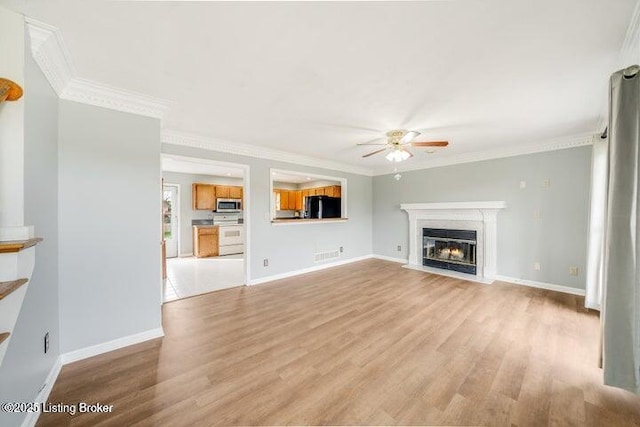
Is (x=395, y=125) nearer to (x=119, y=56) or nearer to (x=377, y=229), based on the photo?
(x=119, y=56)

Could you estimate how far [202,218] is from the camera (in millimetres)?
7051

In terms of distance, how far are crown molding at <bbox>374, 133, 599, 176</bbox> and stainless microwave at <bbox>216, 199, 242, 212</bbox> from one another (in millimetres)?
4678

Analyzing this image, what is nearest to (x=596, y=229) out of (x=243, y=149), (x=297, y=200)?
(x=243, y=149)

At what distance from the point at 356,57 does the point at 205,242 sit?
6.32 m

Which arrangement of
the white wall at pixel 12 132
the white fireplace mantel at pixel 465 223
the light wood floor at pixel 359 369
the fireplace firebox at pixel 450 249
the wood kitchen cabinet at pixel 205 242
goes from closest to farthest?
the white wall at pixel 12 132
the light wood floor at pixel 359 369
the white fireplace mantel at pixel 465 223
the fireplace firebox at pixel 450 249
the wood kitchen cabinet at pixel 205 242

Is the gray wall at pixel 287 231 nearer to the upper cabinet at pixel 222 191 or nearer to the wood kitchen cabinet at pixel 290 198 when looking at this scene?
the wood kitchen cabinet at pixel 290 198

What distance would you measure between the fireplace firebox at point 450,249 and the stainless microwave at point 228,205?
5412 mm

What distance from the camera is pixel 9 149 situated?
4.13 ft

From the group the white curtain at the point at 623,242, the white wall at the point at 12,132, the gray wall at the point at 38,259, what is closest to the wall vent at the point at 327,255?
the gray wall at the point at 38,259

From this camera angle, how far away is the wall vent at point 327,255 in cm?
514

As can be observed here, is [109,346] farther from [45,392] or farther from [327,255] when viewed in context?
[327,255]

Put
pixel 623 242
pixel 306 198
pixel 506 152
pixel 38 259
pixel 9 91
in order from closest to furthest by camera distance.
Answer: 1. pixel 9 91
2. pixel 623 242
3. pixel 38 259
4. pixel 506 152
5. pixel 306 198

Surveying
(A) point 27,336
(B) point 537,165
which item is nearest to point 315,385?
(A) point 27,336

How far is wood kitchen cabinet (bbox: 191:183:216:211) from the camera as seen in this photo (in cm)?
681
